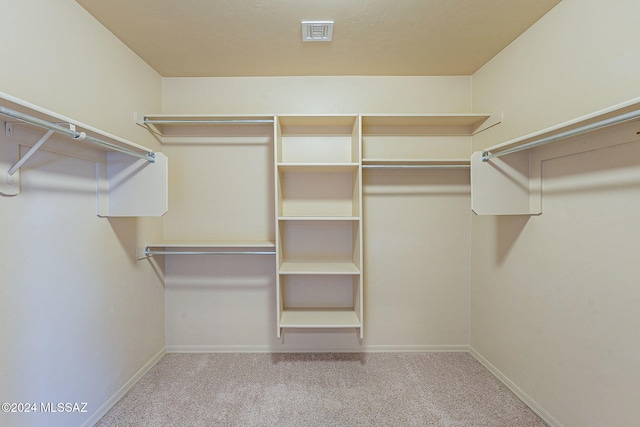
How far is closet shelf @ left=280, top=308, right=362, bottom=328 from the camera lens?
2016 millimetres

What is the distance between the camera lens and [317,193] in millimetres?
2340

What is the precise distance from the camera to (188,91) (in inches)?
92.4

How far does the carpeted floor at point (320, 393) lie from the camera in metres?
1.67

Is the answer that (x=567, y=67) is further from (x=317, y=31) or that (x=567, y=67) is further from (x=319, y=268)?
(x=319, y=268)

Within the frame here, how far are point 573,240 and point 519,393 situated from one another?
1112mm

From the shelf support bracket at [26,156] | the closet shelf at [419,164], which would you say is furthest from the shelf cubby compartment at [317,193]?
the shelf support bracket at [26,156]

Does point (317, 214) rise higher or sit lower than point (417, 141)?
lower

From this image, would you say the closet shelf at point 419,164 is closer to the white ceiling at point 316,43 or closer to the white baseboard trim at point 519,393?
the white ceiling at point 316,43

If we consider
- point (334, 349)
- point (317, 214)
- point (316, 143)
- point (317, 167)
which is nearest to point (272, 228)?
point (317, 214)

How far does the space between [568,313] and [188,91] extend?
3.08m

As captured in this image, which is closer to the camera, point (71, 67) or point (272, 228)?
point (71, 67)

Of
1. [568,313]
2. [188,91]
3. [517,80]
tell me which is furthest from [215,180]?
[568,313]

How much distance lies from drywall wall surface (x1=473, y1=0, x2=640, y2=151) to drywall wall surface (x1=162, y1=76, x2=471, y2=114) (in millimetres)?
377

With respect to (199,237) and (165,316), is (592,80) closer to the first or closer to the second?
(199,237)
